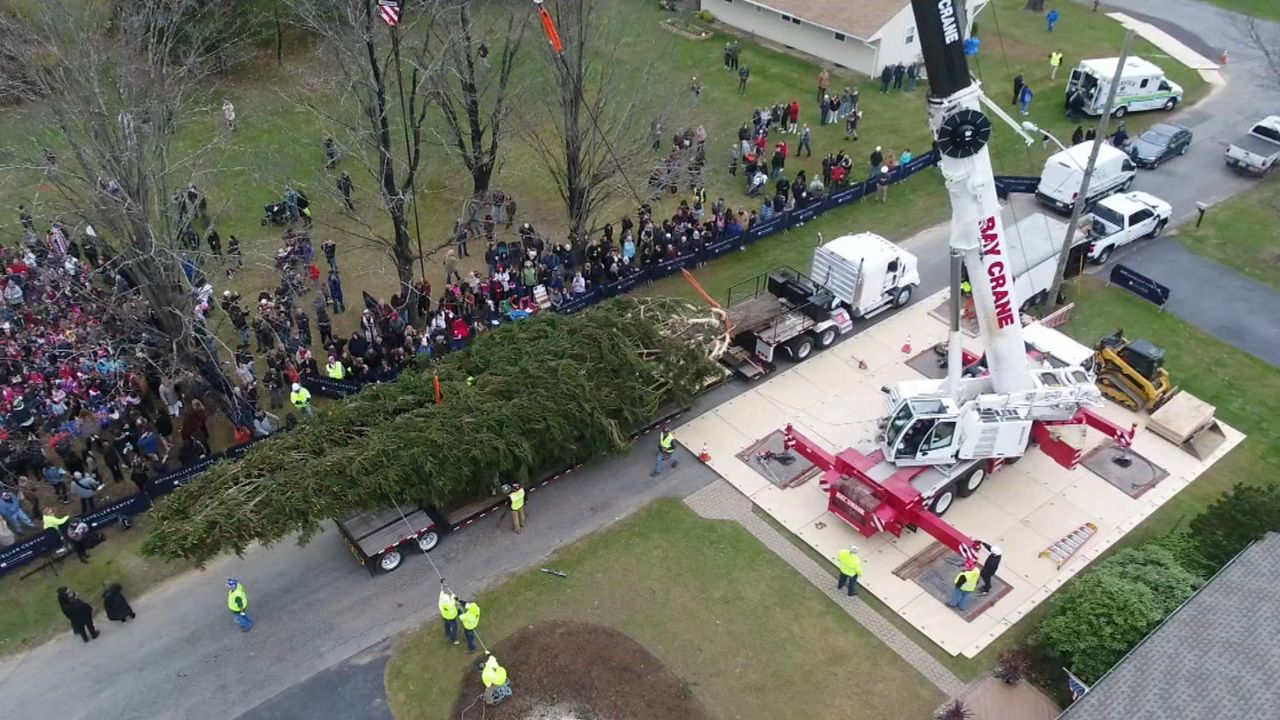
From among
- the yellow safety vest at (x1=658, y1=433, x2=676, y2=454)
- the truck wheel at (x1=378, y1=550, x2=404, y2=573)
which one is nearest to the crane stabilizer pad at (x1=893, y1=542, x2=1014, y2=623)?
the yellow safety vest at (x1=658, y1=433, x2=676, y2=454)

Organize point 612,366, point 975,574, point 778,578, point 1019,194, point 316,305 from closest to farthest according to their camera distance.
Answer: point 975,574 → point 778,578 → point 612,366 → point 316,305 → point 1019,194

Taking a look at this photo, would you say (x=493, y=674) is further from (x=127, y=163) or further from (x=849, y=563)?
(x=127, y=163)

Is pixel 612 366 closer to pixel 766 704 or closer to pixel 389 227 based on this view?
pixel 766 704

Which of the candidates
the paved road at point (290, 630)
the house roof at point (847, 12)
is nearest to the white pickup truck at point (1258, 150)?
the house roof at point (847, 12)

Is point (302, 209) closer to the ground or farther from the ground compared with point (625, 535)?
farther from the ground

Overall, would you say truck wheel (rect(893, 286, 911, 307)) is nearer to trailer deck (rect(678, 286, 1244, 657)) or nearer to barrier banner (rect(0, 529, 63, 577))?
trailer deck (rect(678, 286, 1244, 657))

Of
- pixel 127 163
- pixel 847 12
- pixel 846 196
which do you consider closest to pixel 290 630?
pixel 127 163

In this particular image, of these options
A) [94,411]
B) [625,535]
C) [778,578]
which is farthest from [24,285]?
[778,578]

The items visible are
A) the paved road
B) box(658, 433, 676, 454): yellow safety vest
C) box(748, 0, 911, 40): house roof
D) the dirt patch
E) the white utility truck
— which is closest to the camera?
the dirt patch
